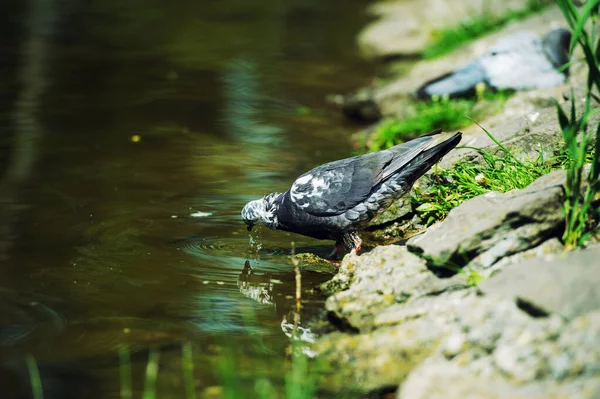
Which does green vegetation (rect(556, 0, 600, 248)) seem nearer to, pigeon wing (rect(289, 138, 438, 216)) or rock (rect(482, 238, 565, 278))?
rock (rect(482, 238, 565, 278))

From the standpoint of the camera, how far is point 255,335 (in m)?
4.70

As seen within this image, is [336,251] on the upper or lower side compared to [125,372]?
lower

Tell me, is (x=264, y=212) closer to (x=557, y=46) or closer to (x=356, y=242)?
(x=356, y=242)

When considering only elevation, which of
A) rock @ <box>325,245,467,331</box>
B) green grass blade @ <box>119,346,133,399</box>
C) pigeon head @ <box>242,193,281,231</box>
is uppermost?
rock @ <box>325,245,467,331</box>

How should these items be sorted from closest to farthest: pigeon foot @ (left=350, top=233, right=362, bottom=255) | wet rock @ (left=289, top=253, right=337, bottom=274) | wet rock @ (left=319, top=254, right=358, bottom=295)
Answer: wet rock @ (left=319, top=254, right=358, bottom=295), wet rock @ (left=289, top=253, right=337, bottom=274), pigeon foot @ (left=350, top=233, right=362, bottom=255)

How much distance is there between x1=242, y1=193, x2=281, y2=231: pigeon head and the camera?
20.2 ft

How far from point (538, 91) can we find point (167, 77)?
5.35 meters

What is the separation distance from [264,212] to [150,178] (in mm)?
1865

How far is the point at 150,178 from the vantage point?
7.67m

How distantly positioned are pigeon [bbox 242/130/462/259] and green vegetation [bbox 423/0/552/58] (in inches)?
222

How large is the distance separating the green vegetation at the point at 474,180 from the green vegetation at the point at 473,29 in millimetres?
5203

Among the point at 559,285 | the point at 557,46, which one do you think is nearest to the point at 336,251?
the point at 559,285

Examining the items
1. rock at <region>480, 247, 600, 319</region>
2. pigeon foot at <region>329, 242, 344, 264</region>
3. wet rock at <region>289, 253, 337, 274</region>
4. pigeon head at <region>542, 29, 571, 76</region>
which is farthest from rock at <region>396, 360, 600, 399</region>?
pigeon head at <region>542, 29, 571, 76</region>

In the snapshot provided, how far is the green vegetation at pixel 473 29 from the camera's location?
1136 centimetres
